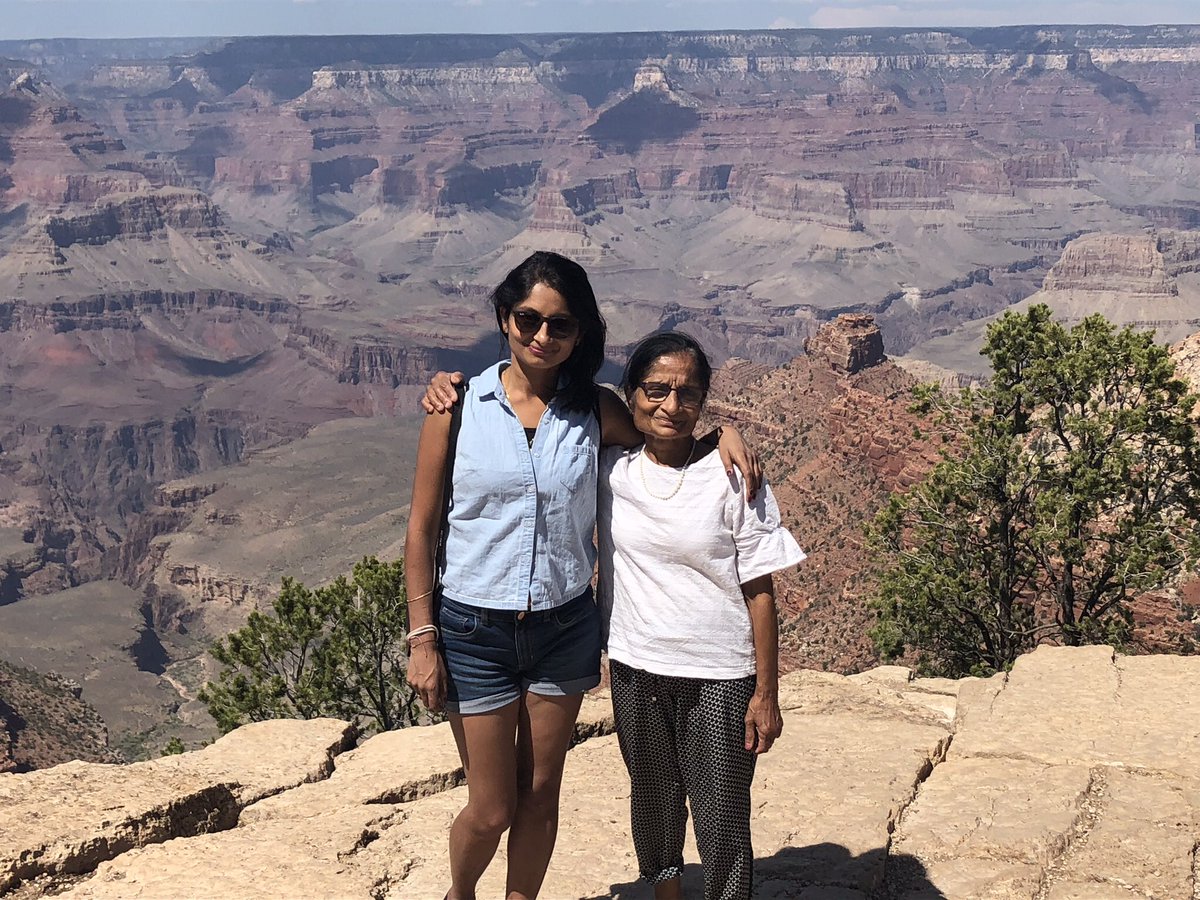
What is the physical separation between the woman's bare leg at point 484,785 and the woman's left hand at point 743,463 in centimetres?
182

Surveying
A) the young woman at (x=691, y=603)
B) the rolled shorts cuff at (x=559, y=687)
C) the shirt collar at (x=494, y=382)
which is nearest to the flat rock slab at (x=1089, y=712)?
the young woman at (x=691, y=603)

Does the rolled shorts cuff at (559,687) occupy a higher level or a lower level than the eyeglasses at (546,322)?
lower

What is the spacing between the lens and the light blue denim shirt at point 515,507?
22.6 ft

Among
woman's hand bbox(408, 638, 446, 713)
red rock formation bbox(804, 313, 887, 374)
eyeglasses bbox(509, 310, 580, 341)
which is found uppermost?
eyeglasses bbox(509, 310, 580, 341)

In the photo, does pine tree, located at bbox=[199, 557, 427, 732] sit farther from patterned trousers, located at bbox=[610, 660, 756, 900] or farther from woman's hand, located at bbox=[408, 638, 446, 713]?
woman's hand, located at bbox=[408, 638, 446, 713]

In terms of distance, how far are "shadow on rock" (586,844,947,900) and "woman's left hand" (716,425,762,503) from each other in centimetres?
291

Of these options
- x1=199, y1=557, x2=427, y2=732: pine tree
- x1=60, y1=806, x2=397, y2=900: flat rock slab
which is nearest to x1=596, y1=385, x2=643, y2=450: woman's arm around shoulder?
x1=60, y1=806, x2=397, y2=900: flat rock slab

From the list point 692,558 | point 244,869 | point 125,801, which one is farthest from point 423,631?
point 125,801

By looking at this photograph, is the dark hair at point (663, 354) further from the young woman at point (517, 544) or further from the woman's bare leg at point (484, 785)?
the woman's bare leg at point (484, 785)

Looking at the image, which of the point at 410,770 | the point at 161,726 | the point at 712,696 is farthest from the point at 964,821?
the point at 161,726

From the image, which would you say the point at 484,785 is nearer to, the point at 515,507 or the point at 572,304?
the point at 515,507

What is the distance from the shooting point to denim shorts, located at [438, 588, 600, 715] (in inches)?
276

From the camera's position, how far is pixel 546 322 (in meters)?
7.01

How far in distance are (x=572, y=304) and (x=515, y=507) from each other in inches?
47.7
